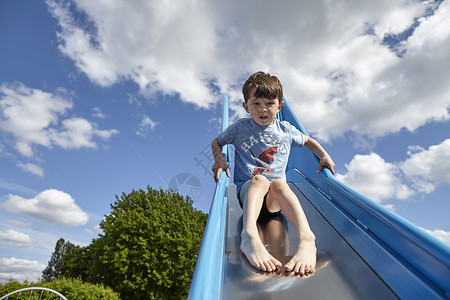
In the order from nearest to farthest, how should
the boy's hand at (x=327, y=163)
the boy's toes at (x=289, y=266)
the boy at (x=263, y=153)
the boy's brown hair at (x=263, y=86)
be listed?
the boy's toes at (x=289, y=266) < the boy at (x=263, y=153) < the boy's brown hair at (x=263, y=86) < the boy's hand at (x=327, y=163)

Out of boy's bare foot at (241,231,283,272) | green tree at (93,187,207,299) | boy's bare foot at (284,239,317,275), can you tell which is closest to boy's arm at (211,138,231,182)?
boy's bare foot at (241,231,283,272)

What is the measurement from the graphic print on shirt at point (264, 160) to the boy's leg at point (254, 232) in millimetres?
297

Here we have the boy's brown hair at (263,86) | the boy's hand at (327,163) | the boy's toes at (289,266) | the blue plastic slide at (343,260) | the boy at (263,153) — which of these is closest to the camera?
the blue plastic slide at (343,260)

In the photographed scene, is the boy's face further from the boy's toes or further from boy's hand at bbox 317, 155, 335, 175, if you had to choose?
the boy's toes

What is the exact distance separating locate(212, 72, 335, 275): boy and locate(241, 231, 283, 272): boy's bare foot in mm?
124

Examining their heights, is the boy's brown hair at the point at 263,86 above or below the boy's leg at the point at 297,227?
above

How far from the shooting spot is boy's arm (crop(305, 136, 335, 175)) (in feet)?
7.59

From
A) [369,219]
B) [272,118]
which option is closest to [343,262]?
[369,219]

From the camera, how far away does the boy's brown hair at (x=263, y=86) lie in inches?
86.4

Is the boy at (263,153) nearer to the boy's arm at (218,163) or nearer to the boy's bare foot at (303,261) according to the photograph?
the boy's arm at (218,163)

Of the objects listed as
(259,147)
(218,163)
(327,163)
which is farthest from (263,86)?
(327,163)

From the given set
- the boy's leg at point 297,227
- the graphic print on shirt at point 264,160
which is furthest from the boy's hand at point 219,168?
the boy's leg at point 297,227

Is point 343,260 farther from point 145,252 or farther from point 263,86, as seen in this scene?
point 145,252

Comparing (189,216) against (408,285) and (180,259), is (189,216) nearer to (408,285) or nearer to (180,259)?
(180,259)
